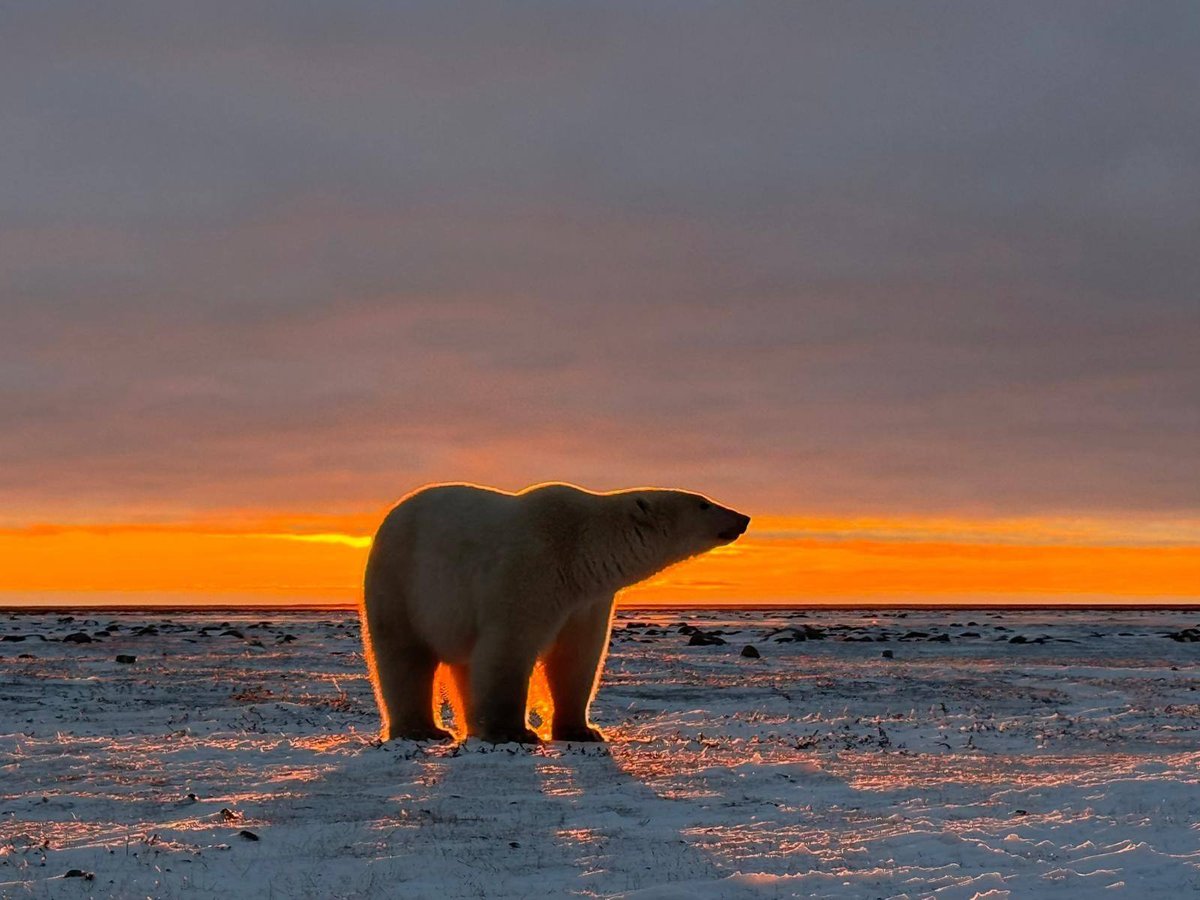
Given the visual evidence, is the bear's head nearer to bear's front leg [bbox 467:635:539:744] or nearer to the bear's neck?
A: the bear's neck

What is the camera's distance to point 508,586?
46.5 feet

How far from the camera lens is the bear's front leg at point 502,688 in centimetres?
1411

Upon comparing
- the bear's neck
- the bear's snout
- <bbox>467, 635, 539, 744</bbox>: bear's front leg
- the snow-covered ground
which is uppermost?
the bear's snout

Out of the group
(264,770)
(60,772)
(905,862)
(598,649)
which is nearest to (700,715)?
(598,649)

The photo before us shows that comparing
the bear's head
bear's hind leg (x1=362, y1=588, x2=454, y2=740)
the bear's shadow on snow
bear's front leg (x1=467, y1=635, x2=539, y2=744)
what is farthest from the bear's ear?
bear's hind leg (x1=362, y1=588, x2=454, y2=740)

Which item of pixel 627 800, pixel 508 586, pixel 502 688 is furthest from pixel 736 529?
pixel 627 800

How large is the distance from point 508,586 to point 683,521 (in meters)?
2.28

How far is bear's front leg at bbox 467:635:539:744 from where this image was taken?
14109mm

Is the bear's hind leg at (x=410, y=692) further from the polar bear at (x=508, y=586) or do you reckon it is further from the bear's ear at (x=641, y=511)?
the bear's ear at (x=641, y=511)

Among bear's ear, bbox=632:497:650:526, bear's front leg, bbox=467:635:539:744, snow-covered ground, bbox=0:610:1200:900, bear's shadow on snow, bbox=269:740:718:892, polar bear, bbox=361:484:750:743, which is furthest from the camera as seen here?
bear's ear, bbox=632:497:650:526

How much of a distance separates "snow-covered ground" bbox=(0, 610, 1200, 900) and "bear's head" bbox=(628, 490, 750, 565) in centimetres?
232

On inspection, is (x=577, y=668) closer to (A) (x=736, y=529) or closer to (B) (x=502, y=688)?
(B) (x=502, y=688)

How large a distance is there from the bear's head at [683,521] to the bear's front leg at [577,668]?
1011mm

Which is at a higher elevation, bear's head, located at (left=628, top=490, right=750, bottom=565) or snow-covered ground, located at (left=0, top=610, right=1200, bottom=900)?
bear's head, located at (left=628, top=490, right=750, bottom=565)
